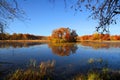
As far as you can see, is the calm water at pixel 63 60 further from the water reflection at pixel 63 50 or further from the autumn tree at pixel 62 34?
the autumn tree at pixel 62 34

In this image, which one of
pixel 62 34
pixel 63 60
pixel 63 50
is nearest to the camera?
pixel 63 60

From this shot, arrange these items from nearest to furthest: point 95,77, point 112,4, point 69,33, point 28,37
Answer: point 112,4 → point 95,77 → point 69,33 → point 28,37

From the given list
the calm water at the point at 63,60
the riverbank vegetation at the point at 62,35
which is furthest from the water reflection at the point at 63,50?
the riverbank vegetation at the point at 62,35

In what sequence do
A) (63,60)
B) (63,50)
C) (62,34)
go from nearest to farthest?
(63,60) < (63,50) < (62,34)

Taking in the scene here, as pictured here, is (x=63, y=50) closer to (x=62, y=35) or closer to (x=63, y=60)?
(x=63, y=60)

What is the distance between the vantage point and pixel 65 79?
9625 mm

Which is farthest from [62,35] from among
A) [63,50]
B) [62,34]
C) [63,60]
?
[63,60]

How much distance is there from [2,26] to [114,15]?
3523mm

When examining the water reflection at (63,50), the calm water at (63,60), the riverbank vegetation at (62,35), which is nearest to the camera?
the calm water at (63,60)

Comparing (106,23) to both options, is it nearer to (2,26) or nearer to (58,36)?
(2,26)

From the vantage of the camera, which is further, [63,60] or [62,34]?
[62,34]

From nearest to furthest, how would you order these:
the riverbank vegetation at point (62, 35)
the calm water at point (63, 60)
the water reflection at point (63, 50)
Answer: the calm water at point (63, 60), the water reflection at point (63, 50), the riverbank vegetation at point (62, 35)

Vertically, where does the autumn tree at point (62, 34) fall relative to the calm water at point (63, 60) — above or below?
above

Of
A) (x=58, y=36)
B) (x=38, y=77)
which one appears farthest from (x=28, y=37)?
(x=38, y=77)
